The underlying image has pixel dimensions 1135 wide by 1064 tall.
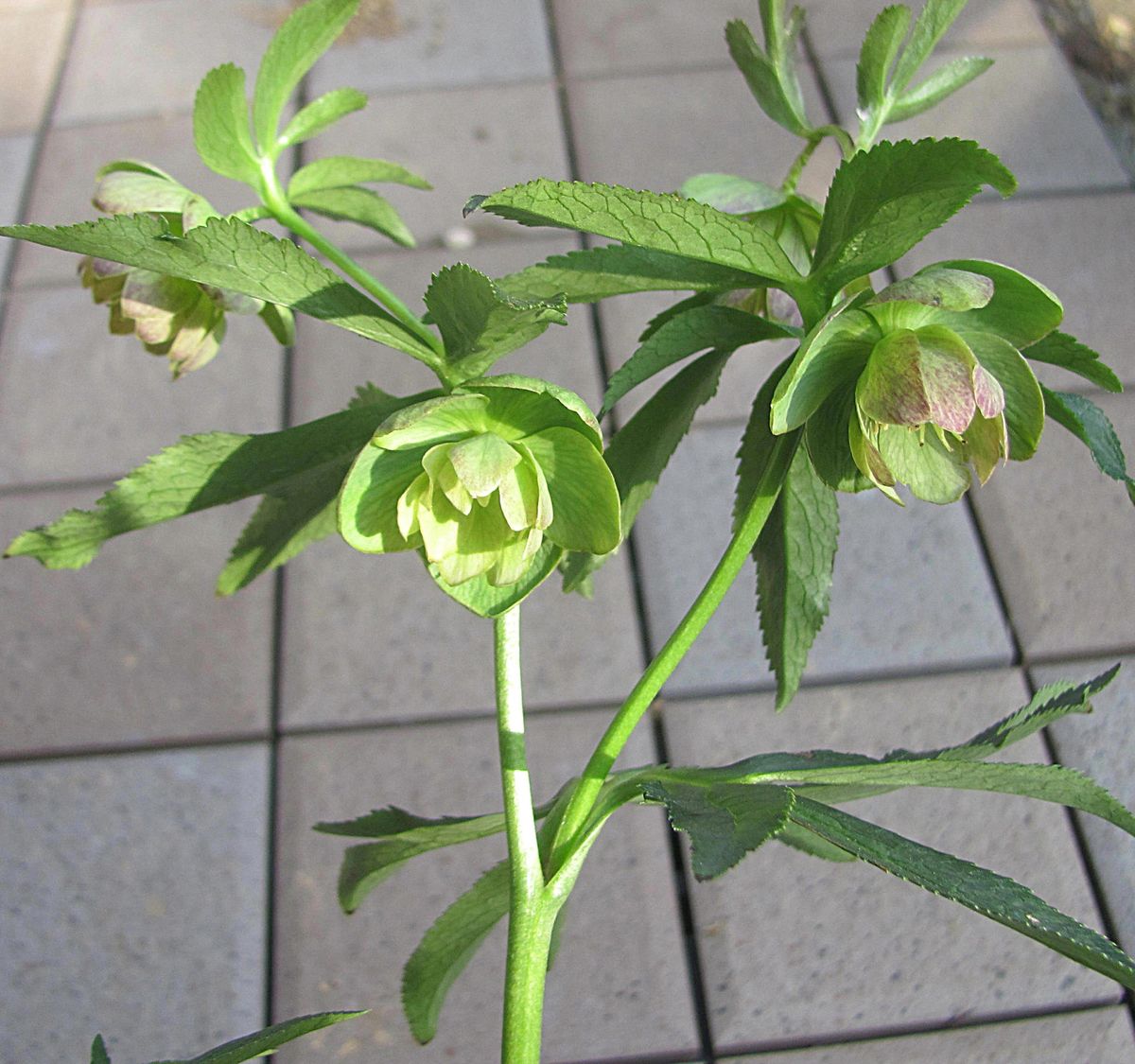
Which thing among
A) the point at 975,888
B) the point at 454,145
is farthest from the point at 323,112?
the point at 454,145

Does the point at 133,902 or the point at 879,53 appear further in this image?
→ the point at 133,902

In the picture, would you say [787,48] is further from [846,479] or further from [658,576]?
[658,576]

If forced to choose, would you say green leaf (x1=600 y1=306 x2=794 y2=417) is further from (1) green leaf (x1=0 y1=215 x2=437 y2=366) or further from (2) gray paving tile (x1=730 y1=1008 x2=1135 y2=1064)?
(2) gray paving tile (x1=730 y1=1008 x2=1135 y2=1064)

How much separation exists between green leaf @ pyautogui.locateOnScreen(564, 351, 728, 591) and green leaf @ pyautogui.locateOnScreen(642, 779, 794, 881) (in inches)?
4.3

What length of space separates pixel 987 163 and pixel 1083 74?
143cm

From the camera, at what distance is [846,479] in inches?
17.8

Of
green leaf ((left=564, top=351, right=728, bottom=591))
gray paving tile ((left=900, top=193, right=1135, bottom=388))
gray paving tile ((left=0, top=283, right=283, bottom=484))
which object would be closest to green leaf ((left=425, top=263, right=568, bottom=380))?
green leaf ((left=564, top=351, right=728, bottom=591))

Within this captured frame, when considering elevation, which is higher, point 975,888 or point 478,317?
point 478,317

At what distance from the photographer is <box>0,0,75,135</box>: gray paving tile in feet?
5.26

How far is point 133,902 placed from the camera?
0.97 metres

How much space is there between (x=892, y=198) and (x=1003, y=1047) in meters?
0.68

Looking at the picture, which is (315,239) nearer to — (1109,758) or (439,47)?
(1109,758)

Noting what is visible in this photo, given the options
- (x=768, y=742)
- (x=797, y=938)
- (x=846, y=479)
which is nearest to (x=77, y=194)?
(x=768, y=742)

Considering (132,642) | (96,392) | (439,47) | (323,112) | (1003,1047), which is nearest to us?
(323,112)
